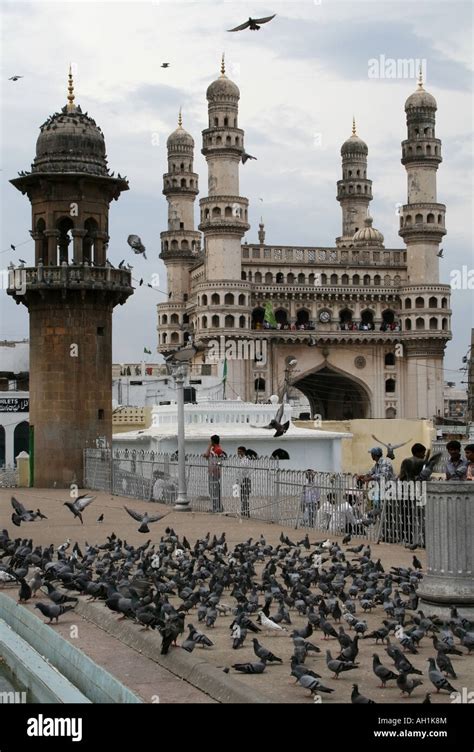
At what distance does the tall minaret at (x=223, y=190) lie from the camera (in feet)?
208

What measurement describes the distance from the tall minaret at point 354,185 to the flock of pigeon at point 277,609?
69.2m

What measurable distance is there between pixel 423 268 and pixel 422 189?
451cm

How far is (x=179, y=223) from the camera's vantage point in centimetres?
7569

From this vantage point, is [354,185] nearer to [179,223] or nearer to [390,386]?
[179,223]

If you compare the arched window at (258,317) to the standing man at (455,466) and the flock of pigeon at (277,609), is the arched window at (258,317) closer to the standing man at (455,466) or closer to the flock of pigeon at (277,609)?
the flock of pigeon at (277,609)

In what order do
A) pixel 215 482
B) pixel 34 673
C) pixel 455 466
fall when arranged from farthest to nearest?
pixel 215 482
pixel 455 466
pixel 34 673

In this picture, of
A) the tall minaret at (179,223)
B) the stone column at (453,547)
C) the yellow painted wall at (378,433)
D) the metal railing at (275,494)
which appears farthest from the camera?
the tall minaret at (179,223)

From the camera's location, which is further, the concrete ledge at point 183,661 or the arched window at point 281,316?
the arched window at point 281,316

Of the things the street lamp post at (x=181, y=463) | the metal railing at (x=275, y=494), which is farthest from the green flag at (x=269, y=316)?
the street lamp post at (x=181, y=463)

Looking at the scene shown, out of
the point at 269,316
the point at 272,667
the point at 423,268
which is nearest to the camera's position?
the point at 272,667

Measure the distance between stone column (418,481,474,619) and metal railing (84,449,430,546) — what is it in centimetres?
480

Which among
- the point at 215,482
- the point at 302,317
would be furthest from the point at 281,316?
the point at 215,482
